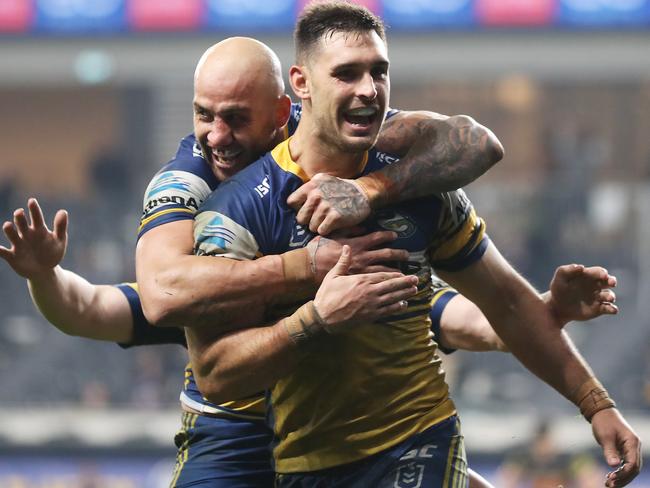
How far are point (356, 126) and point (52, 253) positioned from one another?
1.49 metres

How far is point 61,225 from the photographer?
4.61 meters

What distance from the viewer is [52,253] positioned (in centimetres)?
470

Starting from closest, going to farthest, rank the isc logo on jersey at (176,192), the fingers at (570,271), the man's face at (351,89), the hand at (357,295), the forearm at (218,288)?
the hand at (357,295), the forearm at (218,288), the man's face at (351,89), the isc logo on jersey at (176,192), the fingers at (570,271)

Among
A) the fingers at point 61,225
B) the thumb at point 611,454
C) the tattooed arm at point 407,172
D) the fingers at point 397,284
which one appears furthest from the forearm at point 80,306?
the thumb at point 611,454

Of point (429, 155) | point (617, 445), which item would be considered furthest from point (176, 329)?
point (617, 445)

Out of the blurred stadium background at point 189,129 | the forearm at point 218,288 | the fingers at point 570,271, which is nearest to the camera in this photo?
the forearm at point 218,288

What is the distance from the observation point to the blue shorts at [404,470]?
386 cm

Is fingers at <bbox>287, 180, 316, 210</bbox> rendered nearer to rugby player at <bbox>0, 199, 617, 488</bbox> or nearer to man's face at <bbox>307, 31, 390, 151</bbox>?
man's face at <bbox>307, 31, 390, 151</bbox>

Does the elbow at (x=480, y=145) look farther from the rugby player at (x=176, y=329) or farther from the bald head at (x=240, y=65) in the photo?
the bald head at (x=240, y=65)

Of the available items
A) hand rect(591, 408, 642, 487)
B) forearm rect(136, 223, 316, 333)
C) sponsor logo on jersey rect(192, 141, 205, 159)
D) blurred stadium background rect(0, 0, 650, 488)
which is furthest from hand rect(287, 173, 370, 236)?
blurred stadium background rect(0, 0, 650, 488)

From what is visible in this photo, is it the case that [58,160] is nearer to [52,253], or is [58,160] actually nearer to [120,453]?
[120,453]

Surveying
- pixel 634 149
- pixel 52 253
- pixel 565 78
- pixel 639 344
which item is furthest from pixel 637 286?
pixel 52 253

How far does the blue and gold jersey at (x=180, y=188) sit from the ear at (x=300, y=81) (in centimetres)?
37

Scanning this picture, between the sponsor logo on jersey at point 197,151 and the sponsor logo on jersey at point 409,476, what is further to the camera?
the sponsor logo on jersey at point 197,151
